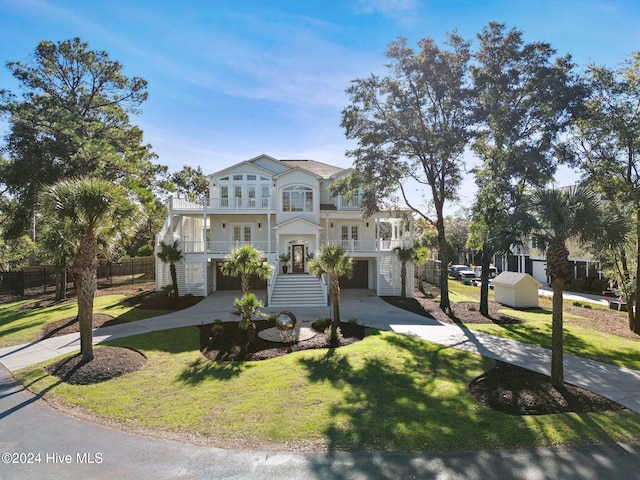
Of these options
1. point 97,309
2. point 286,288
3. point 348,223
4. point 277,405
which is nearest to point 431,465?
point 277,405

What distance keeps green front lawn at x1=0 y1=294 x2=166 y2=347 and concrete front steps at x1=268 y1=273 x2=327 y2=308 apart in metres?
6.37

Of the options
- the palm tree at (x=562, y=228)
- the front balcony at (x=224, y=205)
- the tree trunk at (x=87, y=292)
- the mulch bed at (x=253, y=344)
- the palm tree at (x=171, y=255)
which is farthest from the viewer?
the front balcony at (x=224, y=205)

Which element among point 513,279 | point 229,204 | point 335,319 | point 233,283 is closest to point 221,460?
point 335,319

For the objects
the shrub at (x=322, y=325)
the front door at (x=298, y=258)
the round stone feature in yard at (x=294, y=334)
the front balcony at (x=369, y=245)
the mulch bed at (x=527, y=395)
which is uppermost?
the front balcony at (x=369, y=245)

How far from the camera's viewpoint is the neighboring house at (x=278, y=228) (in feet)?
77.4

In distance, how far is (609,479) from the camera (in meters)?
5.19

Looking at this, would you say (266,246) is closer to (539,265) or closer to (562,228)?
(562,228)

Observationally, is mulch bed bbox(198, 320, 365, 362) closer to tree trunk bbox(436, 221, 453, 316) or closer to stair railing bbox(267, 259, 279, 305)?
stair railing bbox(267, 259, 279, 305)

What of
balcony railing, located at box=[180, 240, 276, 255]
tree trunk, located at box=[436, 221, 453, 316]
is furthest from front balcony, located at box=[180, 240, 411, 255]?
tree trunk, located at box=[436, 221, 453, 316]

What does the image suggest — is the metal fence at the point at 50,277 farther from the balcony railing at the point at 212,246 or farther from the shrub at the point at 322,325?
the shrub at the point at 322,325

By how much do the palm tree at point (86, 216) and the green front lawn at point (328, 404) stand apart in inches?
72.2

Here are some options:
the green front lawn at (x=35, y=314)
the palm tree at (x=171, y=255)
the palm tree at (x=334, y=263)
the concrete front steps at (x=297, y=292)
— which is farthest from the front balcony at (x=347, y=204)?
the green front lawn at (x=35, y=314)

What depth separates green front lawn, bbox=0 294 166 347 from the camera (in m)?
14.1

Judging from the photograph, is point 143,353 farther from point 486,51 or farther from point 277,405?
point 486,51
